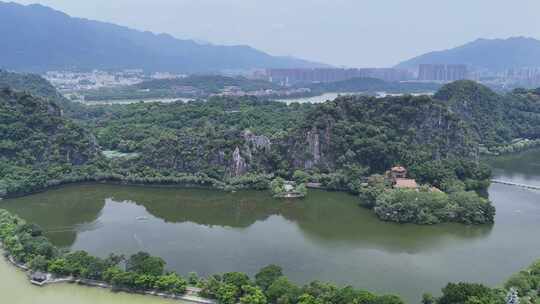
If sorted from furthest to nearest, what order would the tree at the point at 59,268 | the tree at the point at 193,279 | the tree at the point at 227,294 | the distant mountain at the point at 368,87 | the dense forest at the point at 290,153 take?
1. the distant mountain at the point at 368,87
2. the dense forest at the point at 290,153
3. the tree at the point at 59,268
4. the tree at the point at 193,279
5. the tree at the point at 227,294

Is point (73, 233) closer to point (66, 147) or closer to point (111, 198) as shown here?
point (111, 198)

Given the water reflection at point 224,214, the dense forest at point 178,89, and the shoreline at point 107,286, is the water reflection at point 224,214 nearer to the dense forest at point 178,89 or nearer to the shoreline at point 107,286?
the shoreline at point 107,286

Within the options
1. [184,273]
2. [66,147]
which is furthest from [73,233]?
[66,147]

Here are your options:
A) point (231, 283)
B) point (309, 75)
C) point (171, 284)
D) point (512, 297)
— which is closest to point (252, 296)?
point (231, 283)

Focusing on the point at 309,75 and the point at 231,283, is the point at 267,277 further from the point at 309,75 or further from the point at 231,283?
the point at 309,75

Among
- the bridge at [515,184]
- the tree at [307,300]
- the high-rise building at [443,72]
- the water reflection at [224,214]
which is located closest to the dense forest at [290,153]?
the water reflection at [224,214]
